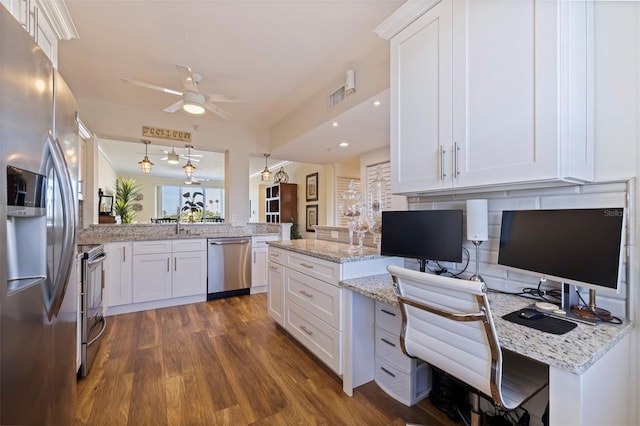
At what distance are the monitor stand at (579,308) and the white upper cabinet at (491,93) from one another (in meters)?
0.49

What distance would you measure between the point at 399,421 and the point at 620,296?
127 cm

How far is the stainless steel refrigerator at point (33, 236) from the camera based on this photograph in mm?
811

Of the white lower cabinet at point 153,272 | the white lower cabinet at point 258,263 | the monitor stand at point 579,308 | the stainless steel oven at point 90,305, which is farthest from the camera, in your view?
the white lower cabinet at point 258,263

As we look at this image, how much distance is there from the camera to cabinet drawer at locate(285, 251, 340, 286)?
75.5 inches

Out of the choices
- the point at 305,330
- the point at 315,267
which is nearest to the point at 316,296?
the point at 315,267

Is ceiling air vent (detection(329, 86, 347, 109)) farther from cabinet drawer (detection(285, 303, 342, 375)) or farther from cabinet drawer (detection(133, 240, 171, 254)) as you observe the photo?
cabinet drawer (detection(133, 240, 171, 254))

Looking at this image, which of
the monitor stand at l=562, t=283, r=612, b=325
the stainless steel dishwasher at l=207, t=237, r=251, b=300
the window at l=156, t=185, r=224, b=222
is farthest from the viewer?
the window at l=156, t=185, r=224, b=222

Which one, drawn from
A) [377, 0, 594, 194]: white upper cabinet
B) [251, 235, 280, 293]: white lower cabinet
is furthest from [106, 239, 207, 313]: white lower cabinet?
[377, 0, 594, 194]: white upper cabinet

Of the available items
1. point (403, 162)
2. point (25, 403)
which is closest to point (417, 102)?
point (403, 162)

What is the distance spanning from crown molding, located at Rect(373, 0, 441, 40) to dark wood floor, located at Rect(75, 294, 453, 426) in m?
2.42

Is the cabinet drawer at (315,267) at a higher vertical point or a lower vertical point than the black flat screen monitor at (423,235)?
lower

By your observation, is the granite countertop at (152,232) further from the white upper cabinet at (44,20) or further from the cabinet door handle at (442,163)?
the cabinet door handle at (442,163)

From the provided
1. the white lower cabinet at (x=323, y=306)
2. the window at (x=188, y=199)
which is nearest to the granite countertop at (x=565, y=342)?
the white lower cabinet at (x=323, y=306)

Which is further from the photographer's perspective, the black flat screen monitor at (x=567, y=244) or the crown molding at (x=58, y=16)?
the crown molding at (x=58, y=16)
